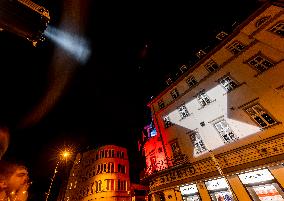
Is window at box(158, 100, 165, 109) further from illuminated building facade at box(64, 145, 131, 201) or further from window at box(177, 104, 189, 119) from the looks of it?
illuminated building facade at box(64, 145, 131, 201)

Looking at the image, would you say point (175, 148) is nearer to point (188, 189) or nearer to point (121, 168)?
point (188, 189)

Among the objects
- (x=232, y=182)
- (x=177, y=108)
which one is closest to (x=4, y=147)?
(x=232, y=182)

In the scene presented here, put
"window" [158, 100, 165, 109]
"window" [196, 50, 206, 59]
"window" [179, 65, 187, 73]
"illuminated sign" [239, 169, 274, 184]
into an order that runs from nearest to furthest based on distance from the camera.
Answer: "illuminated sign" [239, 169, 274, 184]
"window" [196, 50, 206, 59]
"window" [179, 65, 187, 73]
"window" [158, 100, 165, 109]

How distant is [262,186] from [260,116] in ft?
17.0

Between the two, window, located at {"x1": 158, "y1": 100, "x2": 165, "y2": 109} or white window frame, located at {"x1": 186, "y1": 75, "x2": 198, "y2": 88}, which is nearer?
white window frame, located at {"x1": 186, "y1": 75, "x2": 198, "y2": 88}

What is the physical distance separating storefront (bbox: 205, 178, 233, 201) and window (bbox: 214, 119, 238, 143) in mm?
3443

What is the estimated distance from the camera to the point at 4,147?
3980 mm

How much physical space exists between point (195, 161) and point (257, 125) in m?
6.42

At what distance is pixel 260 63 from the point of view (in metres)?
16.0

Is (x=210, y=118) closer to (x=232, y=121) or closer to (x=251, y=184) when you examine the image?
(x=232, y=121)

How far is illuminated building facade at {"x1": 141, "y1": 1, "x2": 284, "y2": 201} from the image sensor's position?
42.9 ft

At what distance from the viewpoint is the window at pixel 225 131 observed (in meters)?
15.7

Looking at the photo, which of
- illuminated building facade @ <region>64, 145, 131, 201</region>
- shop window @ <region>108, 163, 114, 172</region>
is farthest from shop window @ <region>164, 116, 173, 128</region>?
shop window @ <region>108, 163, 114, 172</region>

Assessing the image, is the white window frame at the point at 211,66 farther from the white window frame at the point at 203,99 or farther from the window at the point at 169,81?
the window at the point at 169,81
